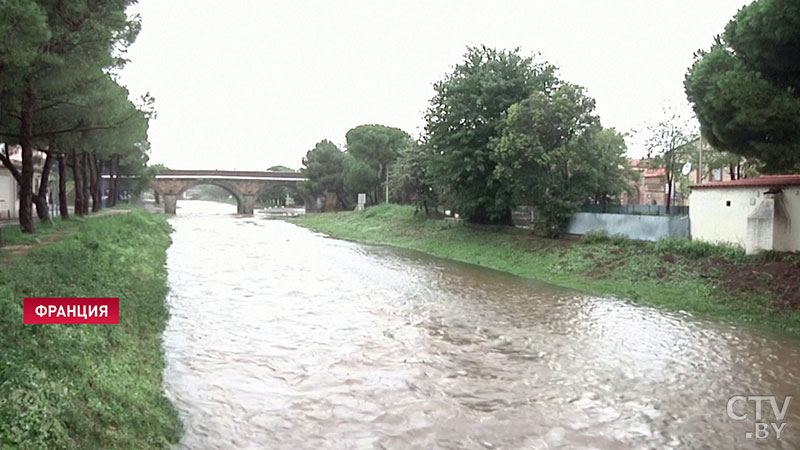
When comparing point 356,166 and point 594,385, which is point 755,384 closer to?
point 594,385

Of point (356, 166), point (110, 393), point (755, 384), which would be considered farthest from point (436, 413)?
point (356, 166)

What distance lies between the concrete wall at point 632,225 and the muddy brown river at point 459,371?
4762 millimetres

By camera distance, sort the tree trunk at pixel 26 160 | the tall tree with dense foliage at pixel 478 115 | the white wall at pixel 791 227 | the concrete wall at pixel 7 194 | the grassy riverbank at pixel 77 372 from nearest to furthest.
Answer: the grassy riverbank at pixel 77 372
the white wall at pixel 791 227
the tree trunk at pixel 26 160
the tall tree with dense foliage at pixel 478 115
the concrete wall at pixel 7 194

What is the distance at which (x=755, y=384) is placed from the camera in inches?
307

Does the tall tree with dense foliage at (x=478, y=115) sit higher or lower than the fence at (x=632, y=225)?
higher

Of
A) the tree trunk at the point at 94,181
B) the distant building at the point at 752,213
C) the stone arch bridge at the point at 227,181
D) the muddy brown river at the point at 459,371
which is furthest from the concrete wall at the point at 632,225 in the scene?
the stone arch bridge at the point at 227,181

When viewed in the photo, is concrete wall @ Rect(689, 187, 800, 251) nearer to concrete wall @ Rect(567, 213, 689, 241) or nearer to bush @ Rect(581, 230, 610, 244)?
concrete wall @ Rect(567, 213, 689, 241)

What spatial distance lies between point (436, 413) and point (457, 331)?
162 inches

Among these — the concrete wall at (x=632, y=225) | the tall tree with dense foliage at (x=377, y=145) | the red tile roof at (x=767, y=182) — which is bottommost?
the concrete wall at (x=632, y=225)

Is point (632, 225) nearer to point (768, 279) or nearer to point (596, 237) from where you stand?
point (596, 237)

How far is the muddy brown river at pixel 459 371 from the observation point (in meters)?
5.95

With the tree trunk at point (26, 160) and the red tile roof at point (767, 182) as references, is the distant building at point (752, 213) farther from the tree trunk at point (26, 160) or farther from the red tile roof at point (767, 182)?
the tree trunk at point (26, 160)

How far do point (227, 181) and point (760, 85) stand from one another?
205 feet

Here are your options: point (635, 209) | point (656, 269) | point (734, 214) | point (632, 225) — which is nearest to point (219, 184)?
point (635, 209)
